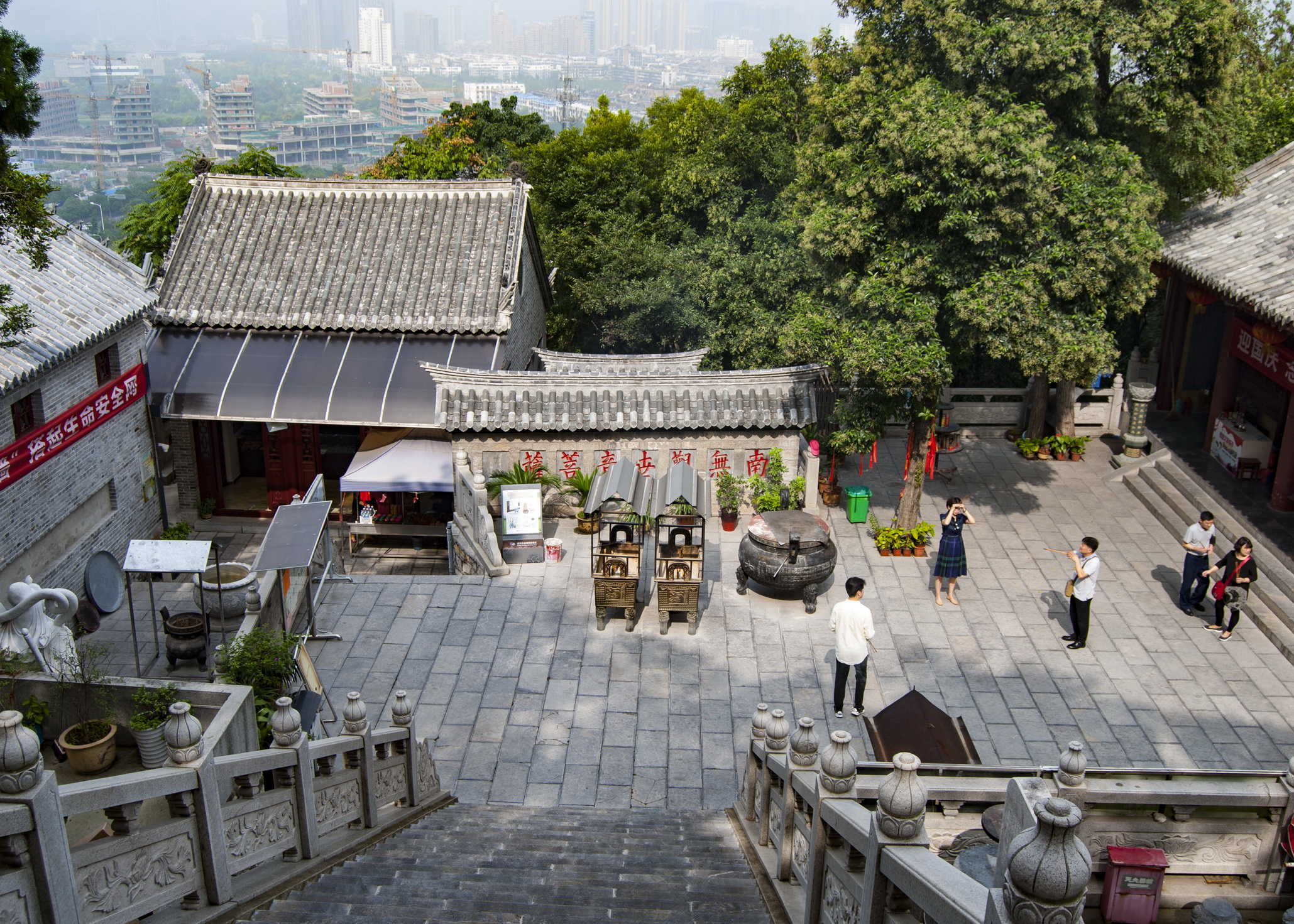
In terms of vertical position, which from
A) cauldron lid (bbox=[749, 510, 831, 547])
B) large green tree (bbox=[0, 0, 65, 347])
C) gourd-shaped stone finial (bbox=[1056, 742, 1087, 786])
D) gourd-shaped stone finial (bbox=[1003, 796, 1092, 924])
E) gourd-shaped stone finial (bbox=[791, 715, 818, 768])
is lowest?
cauldron lid (bbox=[749, 510, 831, 547])

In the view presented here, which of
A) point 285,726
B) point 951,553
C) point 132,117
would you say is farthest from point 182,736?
point 132,117

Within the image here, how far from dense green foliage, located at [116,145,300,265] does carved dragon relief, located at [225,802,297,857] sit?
788 inches

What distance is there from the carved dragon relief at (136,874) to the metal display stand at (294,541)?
19.1ft

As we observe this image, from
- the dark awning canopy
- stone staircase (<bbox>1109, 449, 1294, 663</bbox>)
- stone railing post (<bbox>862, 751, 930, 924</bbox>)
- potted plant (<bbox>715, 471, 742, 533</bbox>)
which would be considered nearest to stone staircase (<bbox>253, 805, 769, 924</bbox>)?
stone railing post (<bbox>862, 751, 930, 924</bbox>)

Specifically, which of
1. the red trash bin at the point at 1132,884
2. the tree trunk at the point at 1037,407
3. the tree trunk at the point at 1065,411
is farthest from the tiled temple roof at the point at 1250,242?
the red trash bin at the point at 1132,884

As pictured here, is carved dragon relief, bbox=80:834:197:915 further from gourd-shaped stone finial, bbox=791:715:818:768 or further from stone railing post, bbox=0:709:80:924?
gourd-shaped stone finial, bbox=791:715:818:768

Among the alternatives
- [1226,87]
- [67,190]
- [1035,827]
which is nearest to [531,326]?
[1226,87]

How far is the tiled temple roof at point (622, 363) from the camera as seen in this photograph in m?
18.9

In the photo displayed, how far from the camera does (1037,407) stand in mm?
19891

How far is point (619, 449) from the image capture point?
17.0 m

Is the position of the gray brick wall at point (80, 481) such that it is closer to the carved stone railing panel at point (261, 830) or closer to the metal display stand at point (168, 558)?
the metal display stand at point (168, 558)

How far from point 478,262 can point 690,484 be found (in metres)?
7.35

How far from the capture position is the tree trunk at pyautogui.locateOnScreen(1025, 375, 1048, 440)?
19.8 metres

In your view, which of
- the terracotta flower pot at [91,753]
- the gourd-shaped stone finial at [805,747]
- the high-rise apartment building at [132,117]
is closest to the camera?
the gourd-shaped stone finial at [805,747]
